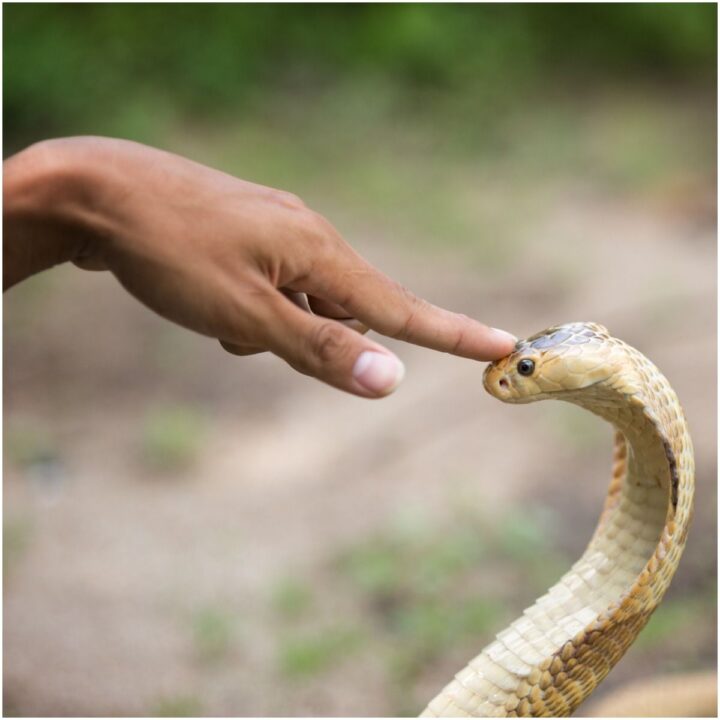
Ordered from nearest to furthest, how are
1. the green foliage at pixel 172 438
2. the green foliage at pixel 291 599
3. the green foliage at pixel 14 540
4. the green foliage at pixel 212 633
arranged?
1. the green foliage at pixel 212 633
2. the green foliage at pixel 291 599
3. the green foliage at pixel 14 540
4. the green foliage at pixel 172 438

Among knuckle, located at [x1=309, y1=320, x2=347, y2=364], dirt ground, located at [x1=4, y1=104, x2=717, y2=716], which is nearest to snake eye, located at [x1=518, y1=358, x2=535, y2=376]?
knuckle, located at [x1=309, y1=320, x2=347, y2=364]

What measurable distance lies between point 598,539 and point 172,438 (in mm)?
2648

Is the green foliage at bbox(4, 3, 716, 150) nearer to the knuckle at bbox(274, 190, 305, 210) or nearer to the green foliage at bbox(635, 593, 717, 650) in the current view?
the green foliage at bbox(635, 593, 717, 650)

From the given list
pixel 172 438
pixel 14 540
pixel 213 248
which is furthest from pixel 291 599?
pixel 213 248

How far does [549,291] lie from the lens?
4.69 meters

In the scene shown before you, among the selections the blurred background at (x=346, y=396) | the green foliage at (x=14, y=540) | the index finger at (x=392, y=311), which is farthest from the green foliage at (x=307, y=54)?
the index finger at (x=392, y=311)

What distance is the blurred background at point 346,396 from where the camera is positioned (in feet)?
9.12

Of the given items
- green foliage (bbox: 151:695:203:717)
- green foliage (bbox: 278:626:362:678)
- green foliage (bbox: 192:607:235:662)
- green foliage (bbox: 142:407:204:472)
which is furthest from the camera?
green foliage (bbox: 142:407:204:472)

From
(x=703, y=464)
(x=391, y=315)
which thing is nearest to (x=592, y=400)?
(x=391, y=315)

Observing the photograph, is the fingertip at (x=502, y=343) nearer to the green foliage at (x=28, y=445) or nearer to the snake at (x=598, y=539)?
the snake at (x=598, y=539)

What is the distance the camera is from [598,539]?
1436mm

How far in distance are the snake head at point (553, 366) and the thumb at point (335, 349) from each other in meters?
0.16

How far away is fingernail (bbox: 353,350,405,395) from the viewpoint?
3.70 ft

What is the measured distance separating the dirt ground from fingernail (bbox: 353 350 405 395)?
157 centimetres
